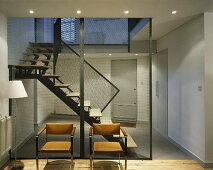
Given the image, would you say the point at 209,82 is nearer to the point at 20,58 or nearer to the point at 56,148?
the point at 56,148

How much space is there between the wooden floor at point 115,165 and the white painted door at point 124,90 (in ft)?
4.26

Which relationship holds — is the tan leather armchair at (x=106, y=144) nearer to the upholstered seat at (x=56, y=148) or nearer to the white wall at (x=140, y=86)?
the upholstered seat at (x=56, y=148)

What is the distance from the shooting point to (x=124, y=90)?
505cm

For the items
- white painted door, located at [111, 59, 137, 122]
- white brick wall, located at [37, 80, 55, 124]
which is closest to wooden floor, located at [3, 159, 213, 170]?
white painted door, located at [111, 59, 137, 122]

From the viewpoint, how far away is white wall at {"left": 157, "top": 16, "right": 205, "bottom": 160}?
3.90 meters

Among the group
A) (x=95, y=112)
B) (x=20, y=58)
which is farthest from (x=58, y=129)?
(x=20, y=58)

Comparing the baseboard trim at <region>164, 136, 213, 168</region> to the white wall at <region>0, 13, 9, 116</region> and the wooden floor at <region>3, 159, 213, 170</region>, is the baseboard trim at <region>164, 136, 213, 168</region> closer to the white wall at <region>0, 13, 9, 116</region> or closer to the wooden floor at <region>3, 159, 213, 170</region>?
the wooden floor at <region>3, 159, 213, 170</region>

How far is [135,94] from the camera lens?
5.33m

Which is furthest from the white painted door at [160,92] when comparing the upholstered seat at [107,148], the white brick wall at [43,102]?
the white brick wall at [43,102]

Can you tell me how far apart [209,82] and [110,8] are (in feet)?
6.94

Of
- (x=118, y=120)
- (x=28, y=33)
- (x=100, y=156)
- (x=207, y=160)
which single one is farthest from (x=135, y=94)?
(x=28, y=33)

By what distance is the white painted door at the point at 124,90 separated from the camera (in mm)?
5012

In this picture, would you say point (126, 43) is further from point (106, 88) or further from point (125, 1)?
point (125, 1)

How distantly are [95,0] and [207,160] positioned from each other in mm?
3250
